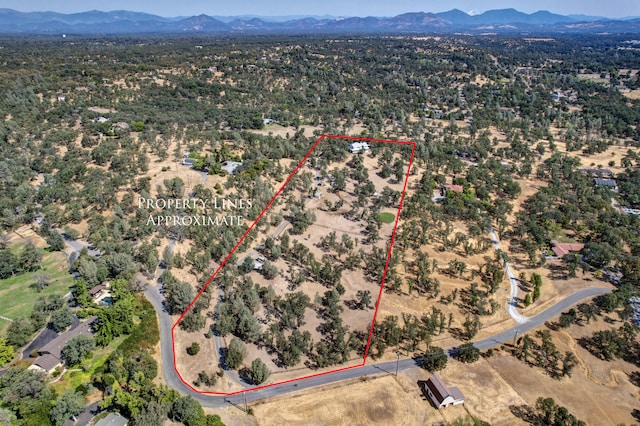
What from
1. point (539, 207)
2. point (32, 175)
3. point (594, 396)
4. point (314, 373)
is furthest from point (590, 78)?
point (32, 175)

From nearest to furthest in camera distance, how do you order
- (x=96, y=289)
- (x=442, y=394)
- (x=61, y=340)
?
(x=442, y=394)
(x=61, y=340)
(x=96, y=289)

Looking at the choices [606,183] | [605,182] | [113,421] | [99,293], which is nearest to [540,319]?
[113,421]

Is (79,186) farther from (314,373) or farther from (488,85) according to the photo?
(488,85)

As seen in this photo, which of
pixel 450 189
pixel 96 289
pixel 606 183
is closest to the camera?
pixel 96 289

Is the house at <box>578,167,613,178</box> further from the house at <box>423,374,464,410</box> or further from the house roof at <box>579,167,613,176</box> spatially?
the house at <box>423,374,464,410</box>

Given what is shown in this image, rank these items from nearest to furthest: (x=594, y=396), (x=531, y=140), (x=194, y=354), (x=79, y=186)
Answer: (x=594, y=396), (x=194, y=354), (x=79, y=186), (x=531, y=140)

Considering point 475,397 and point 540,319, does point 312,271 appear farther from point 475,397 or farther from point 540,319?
point 540,319

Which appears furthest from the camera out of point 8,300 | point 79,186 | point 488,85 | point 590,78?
point 590,78
